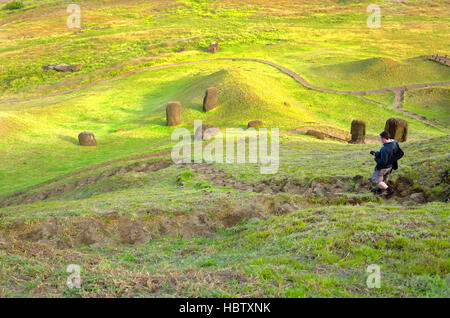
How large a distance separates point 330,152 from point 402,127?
681 centimetres

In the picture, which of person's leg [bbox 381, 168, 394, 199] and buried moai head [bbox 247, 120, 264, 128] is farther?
buried moai head [bbox 247, 120, 264, 128]

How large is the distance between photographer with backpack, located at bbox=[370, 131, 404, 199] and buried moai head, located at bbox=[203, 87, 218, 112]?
26476 millimetres

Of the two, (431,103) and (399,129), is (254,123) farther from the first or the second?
(431,103)

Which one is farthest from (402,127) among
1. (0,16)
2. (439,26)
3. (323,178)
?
(0,16)

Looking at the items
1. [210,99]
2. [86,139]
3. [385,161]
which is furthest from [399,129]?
[86,139]

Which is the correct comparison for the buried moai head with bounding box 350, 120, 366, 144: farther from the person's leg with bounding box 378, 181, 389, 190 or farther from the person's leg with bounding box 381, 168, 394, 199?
the person's leg with bounding box 378, 181, 389, 190

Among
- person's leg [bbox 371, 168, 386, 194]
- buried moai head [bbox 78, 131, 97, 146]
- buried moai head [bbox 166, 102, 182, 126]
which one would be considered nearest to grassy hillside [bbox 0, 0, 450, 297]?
person's leg [bbox 371, 168, 386, 194]

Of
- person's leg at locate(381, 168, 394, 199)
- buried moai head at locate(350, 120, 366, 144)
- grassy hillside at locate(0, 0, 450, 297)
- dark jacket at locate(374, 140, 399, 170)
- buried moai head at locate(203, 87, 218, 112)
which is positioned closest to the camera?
grassy hillside at locate(0, 0, 450, 297)

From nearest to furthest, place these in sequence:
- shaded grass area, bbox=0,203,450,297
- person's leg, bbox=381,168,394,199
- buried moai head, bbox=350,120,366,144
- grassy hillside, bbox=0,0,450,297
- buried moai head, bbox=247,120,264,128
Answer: shaded grass area, bbox=0,203,450,297
grassy hillside, bbox=0,0,450,297
person's leg, bbox=381,168,394,199
buried moai head, bbox=350,120,366,144
buried moai head, bbox=247,120,264,128

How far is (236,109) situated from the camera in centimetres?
3522

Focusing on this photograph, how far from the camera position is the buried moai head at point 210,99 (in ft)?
119

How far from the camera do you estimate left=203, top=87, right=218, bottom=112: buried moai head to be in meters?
36.1
